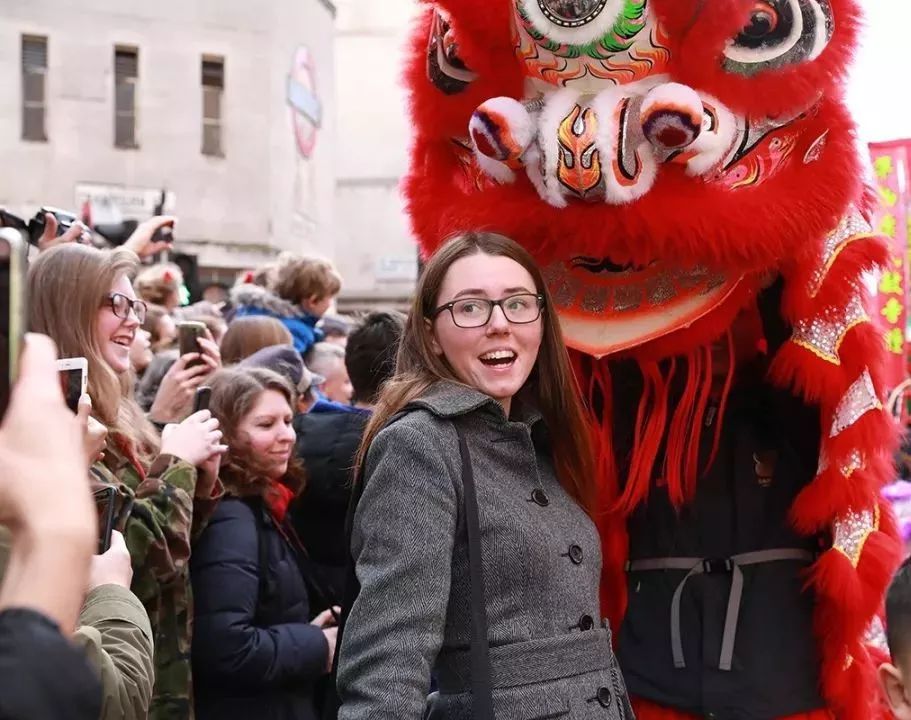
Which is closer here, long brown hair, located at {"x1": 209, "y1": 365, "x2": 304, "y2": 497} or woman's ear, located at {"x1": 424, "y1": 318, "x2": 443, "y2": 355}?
woman's ear, located at {"x1": 424, "y1": 318, "x2": 443, "y2": 355}

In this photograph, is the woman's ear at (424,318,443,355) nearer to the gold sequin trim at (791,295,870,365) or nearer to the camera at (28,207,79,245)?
the gold sequin trim at (791,295,870,365)

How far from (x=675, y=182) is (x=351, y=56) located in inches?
791

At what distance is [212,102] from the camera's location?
50.4 ft

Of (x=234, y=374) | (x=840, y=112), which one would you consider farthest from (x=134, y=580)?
(x=840, y=112)

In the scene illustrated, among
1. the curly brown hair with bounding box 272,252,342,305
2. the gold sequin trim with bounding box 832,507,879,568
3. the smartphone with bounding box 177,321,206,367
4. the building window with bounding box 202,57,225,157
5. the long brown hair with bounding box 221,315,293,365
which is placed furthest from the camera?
the building window with bounding box 202,57,225,157

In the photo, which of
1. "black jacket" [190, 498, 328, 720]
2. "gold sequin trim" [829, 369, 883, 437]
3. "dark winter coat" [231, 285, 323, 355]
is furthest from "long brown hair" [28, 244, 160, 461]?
"dark winter coat" [231, 285, 323, 355]

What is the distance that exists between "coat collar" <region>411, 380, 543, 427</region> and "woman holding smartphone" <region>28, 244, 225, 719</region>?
73 centimetres

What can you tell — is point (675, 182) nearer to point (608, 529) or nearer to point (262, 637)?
point (608, 529)

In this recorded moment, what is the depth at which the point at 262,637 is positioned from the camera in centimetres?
280

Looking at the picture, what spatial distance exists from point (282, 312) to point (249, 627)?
2.45 m

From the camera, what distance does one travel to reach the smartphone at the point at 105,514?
6.24 feet

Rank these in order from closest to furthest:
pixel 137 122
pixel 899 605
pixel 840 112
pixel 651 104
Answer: pixel 899 605 < pixel 651 104 < pixel 840 112 < pixel 137 122

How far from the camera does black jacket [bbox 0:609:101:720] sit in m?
0.89

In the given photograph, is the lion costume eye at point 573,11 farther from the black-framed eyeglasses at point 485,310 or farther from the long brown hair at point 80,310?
the long brown hair at point 80,310
